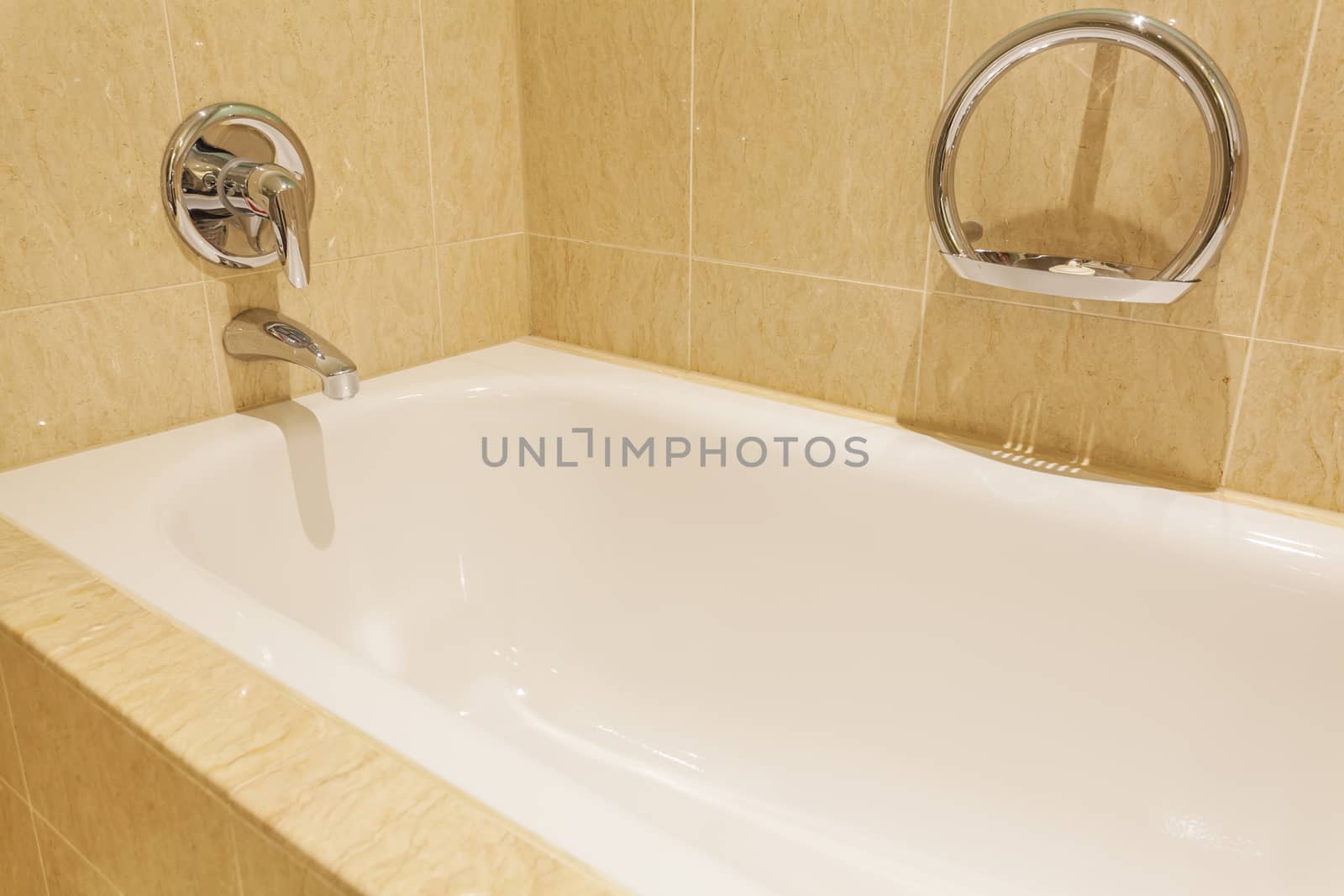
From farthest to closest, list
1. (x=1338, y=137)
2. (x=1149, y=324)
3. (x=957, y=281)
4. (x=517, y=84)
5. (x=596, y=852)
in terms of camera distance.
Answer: (x=517, y=84) → (x=957, y=281) → (x=1149, y=324) → (x=1338, y=137) → (x=596, y=852)

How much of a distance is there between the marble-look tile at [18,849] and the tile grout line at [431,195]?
2.56 ft

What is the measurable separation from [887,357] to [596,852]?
0.81 meters

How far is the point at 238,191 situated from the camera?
1.12 metres

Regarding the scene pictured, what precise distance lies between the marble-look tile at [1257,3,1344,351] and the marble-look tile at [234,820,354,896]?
0.95 metres

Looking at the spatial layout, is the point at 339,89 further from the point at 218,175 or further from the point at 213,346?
the point at 213,346

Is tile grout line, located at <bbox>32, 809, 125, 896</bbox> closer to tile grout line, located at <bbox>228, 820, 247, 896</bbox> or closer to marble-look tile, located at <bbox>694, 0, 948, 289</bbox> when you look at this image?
tile grout line, located at <bbox>228, 820, 247, 896</bbox>

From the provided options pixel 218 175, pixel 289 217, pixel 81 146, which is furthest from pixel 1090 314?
pixel 81 146

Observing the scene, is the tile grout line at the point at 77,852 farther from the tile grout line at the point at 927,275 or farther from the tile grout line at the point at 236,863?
the tile grout line at the point at 927,275

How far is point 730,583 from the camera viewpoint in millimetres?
1262

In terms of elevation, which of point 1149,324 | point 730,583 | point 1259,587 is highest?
point 1149,324

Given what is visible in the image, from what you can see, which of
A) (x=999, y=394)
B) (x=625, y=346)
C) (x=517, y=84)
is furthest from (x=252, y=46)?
(x=999, y=394)

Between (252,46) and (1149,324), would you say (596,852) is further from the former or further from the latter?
(252,46)

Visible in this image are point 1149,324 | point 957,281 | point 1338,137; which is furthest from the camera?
point 957,281

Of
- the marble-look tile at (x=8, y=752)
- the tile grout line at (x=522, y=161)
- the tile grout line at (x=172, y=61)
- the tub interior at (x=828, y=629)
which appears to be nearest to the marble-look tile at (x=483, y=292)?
the tile grout line at (x=522, y=161)
